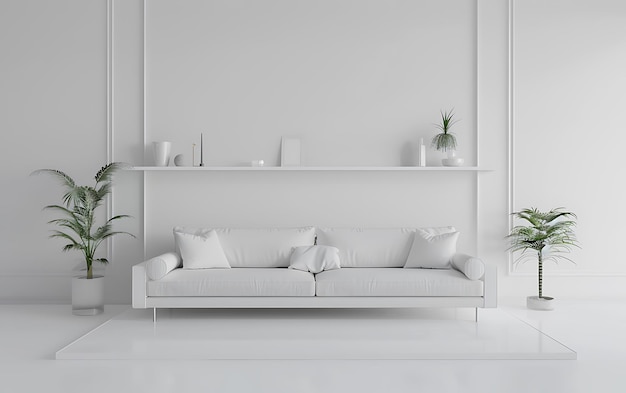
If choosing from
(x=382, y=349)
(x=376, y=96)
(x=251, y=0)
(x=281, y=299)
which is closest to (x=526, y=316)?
(x=382, y=349)

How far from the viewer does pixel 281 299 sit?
4465 millimetres

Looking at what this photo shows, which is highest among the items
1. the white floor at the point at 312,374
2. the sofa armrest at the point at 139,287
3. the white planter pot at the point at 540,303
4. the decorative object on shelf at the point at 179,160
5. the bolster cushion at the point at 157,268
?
the decorative object on shelf at the point at 179,160

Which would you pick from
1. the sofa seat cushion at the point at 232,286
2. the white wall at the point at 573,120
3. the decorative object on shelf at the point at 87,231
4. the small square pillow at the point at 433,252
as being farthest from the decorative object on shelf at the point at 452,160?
the decorative object on shelf at the point at 87,231

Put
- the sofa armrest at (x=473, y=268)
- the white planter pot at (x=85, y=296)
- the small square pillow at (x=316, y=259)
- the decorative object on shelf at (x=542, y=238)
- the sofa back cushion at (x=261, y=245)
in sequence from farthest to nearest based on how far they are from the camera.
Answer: the decorative object on shelf at (x=542, y=238)
the sofa back cushion at (x=261, y=245)
the white planter pot at (x=85, y=296)
the small square pillow at (x=316, y=259)
the sofa armrest at (x=473, y=268)

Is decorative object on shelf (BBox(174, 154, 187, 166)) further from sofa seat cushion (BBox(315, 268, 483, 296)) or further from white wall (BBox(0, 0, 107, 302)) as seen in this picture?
sofa seat cushion (BBox(315, 268, 483, 296))

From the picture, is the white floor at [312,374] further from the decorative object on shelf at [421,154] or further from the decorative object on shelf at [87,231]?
the decorative object on shelf at [421,154]

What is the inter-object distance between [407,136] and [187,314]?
2713 mm

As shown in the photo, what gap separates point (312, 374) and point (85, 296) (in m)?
2.62

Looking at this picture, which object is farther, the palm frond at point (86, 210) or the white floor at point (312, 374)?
the palm frond at point (86, 210)

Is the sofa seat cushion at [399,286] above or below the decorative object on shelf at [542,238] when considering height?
below

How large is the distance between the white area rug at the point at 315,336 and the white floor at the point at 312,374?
83 millimetres

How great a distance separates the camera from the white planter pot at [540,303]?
5.05 meters

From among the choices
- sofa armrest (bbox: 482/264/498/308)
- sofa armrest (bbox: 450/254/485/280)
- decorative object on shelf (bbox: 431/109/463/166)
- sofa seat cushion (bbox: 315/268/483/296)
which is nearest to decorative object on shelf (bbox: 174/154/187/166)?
sofa seat cushion (bbox: 315/268/483/296)

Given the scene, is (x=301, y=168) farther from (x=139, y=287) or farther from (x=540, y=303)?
(x=540, y=303)
